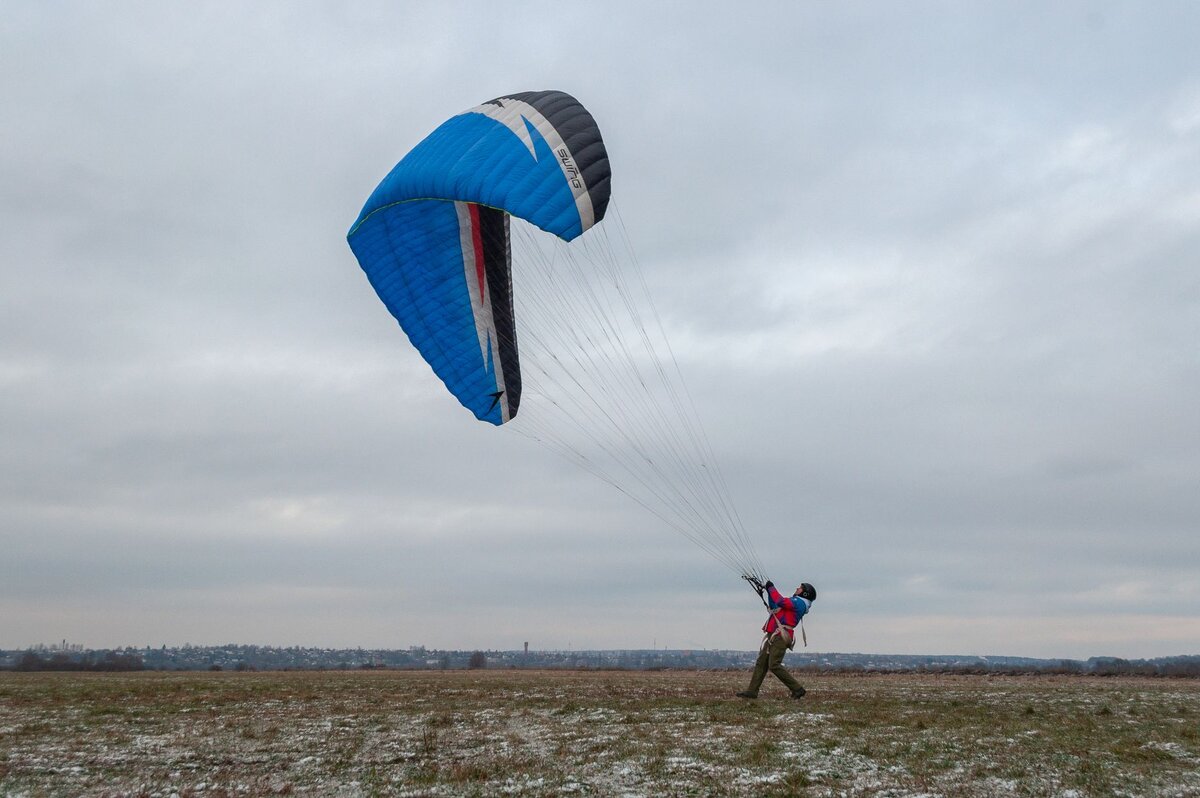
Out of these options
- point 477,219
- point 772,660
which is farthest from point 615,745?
point 477,219

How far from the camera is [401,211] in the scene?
1490 centimetres

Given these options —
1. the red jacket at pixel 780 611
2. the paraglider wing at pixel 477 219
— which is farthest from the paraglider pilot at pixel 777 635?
the paraglider wing at pixel 477 219

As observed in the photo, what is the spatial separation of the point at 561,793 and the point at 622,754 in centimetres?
168

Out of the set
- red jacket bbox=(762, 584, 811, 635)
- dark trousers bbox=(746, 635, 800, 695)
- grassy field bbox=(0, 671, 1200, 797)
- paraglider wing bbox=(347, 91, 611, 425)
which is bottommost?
grassy field bbox=(0, 671, 1200, 797)

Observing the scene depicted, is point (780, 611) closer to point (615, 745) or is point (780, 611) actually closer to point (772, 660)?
point (772, 660)

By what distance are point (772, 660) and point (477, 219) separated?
8708mm

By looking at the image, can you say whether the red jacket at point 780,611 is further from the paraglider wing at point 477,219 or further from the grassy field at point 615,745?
the paraglider wing at point 477,219

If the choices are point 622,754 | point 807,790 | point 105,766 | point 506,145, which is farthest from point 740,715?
point 506,145

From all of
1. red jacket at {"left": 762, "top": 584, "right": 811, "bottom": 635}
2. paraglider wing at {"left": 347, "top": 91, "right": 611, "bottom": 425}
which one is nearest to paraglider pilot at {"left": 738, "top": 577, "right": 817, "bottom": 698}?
red jacket at {"left": 762, "top": 584, "right": 811, "bottom": 635}

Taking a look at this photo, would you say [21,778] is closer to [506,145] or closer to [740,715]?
[740,715]

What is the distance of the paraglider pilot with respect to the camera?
1391cm

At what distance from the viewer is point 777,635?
14.0 meters

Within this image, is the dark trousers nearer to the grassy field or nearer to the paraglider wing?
the grassy field

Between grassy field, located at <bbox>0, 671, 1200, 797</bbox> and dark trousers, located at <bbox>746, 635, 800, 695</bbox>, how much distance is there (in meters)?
0.35
